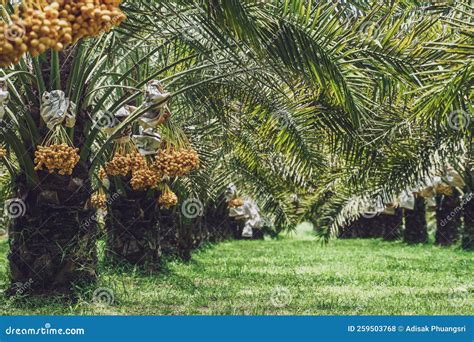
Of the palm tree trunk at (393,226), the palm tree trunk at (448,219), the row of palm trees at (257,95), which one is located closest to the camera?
the row of palm trees at (257,95)

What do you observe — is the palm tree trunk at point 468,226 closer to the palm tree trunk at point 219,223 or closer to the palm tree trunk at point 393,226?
the palm tree trunk at point 219,223

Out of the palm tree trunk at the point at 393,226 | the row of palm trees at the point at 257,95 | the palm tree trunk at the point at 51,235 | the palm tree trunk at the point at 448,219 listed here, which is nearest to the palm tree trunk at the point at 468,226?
the palm tree trunk at the point at 448,219

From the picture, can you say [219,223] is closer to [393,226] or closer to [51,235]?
[393,226]

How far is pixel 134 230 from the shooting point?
10.6 metres

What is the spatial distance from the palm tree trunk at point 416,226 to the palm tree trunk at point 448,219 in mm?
1260

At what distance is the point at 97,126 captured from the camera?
7.42 metres

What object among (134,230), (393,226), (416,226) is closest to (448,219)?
(416,226)

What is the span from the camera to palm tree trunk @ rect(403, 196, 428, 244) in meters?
22.1

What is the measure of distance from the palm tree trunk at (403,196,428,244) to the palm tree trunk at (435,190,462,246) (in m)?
1.26

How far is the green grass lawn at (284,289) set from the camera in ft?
23.9

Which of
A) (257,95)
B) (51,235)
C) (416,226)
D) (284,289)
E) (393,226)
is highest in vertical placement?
(257,95)

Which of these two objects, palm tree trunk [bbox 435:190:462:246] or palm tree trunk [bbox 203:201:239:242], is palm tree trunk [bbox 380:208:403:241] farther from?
palm tree trunk [bbox 203:201:239:242]

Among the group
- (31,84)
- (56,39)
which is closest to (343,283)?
(31,84)

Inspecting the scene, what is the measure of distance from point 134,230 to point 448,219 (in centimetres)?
1053
